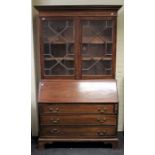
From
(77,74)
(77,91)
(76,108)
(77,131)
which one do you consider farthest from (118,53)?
(77,131)

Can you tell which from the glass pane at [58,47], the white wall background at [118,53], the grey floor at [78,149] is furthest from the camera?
the white wall background at [118,53]

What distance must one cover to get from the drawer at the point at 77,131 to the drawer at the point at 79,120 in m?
0.06

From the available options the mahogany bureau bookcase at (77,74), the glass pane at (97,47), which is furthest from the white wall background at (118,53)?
the glass pane at (97,47)

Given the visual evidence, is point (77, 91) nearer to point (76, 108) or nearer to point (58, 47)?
point (76, 108)

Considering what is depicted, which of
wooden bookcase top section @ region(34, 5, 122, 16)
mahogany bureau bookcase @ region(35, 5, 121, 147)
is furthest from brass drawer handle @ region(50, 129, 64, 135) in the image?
wooden bookcase top section @ region(34, 5, 122, 16)

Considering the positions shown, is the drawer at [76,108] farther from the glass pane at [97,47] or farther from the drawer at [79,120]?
the glass pane at [97,47]

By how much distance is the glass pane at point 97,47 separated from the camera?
3.09 meters

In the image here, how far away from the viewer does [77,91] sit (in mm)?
3061

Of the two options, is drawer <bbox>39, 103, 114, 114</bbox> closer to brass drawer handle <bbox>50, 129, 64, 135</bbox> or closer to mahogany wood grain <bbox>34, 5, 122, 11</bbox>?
brass drawer handle <bbox>50, 129, 64, 135</bbox>

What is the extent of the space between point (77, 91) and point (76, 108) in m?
0.22

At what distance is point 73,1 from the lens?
3322mm
